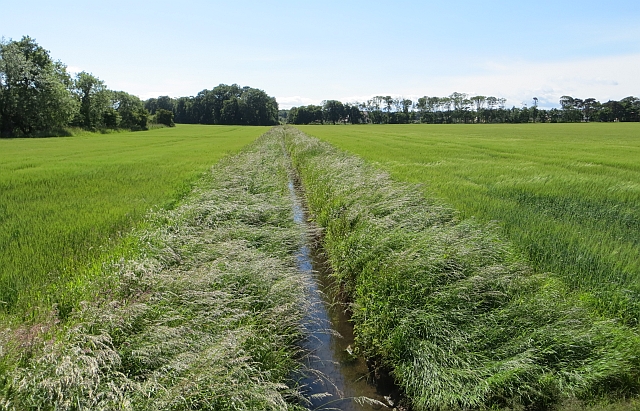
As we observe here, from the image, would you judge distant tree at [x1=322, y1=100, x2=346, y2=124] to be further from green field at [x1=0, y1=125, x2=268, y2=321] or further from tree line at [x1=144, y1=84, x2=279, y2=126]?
green field at [x1=0, y1=125, x2=268, y2=321]

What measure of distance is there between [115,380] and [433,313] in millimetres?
3346

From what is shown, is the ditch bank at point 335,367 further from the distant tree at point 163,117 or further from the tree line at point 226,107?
the tree line at point 226,107

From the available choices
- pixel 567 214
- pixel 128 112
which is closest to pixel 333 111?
pixel 128 112

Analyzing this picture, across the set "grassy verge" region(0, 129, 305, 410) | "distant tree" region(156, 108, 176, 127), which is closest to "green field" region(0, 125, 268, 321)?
"grassy verge" region(0, 129, 305, 410)

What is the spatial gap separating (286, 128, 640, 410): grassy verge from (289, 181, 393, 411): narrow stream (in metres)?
0.26

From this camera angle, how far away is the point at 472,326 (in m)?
4.30

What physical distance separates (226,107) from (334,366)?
116986 mm

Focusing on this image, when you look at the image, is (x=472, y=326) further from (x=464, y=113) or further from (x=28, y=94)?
(x=464, y=113)

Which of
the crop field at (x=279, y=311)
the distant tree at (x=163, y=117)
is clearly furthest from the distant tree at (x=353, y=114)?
the crop field at (x=279, y=311)

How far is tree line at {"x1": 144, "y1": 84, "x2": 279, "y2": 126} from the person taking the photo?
114312 mm

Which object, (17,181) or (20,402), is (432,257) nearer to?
(20,402)

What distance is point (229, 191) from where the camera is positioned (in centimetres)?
989

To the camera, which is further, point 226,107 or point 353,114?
point 353,114

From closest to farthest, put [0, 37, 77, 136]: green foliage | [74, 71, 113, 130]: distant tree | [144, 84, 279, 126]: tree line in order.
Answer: [0, 37, 77, 136]: green foliage → [74, 71, 113, 130]: distant tree → [144, 84, 279, 126]: tree line
